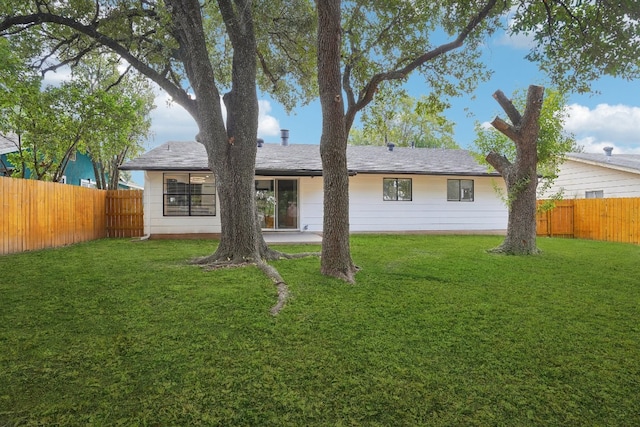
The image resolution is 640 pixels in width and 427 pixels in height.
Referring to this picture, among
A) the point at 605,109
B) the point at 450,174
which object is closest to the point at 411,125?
the point at 605,109

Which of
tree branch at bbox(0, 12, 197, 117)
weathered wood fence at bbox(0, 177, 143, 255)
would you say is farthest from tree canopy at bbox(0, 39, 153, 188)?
tree branch at bbox(0, 12, 197, 117)

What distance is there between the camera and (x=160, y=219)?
12.4 meters

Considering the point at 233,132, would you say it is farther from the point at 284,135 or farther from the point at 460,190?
the point at 460,190

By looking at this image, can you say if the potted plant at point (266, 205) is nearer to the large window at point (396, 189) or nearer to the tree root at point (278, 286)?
the large window at point (396, 189)

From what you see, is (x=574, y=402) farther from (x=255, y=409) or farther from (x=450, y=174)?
(x=450, y=174)

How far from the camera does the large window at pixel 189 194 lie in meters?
12.5

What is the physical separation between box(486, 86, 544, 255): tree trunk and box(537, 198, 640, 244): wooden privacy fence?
5713 millimetres

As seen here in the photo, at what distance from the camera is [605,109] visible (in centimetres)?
1938

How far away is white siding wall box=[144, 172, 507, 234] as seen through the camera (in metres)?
13.9

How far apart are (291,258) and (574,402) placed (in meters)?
5.75

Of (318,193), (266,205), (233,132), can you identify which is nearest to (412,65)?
(233,132)

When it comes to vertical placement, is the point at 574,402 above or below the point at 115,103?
below

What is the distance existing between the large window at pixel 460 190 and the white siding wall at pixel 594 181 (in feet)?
17.0

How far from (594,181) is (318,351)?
55.2 feet
